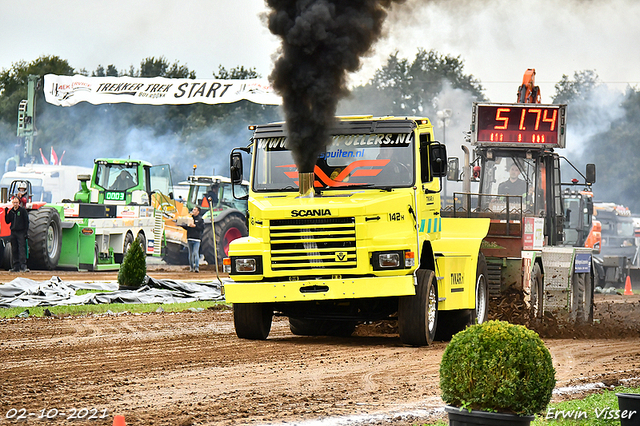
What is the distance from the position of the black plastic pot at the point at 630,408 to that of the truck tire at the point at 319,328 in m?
8.21

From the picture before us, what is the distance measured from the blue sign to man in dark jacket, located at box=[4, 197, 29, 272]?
523 inches

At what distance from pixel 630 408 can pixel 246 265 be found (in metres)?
6.49

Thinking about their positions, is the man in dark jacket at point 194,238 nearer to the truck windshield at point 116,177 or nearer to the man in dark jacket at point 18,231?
the truck windshield at point 116,177

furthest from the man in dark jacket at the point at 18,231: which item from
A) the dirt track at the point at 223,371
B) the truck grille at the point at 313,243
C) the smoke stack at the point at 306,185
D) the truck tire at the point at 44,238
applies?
the truck grille at the point at 313,243

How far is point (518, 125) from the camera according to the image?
17453 mm

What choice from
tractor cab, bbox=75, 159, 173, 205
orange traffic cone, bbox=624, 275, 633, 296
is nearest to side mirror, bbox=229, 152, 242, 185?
tractor cab, bbox=75, 159, 173, 205

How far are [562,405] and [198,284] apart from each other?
1404 cm

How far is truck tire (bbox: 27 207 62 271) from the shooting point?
23.1 meters

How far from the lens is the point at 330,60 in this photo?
11688 mm

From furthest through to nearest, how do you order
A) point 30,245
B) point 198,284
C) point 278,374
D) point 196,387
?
point 30,245
point 198,284
point 278,374
point 196,387

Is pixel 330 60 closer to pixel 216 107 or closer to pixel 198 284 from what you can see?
pixel 198 284

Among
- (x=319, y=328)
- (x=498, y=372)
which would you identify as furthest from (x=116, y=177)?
(x=498, y=372)

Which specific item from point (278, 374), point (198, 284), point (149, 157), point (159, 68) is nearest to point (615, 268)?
point (198, 284)

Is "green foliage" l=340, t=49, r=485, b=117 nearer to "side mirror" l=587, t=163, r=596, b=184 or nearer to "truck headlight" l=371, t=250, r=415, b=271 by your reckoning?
"side mirror" l=587, t=163, r=596, b=184
